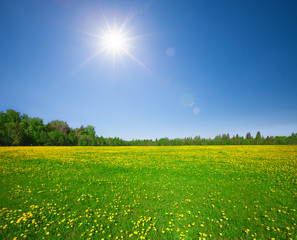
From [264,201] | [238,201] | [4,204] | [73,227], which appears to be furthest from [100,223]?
[264,201]

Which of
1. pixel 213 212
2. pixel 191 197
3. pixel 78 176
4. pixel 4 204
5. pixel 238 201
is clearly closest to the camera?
pixel 213 212

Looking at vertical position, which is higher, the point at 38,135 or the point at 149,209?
the point at 38,135

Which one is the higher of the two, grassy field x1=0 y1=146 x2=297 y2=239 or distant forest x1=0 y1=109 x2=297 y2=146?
distant forest x1=0 y1=109 x2=297 y2=146

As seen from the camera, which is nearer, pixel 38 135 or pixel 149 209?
pixel 149 209

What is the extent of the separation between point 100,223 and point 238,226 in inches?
229

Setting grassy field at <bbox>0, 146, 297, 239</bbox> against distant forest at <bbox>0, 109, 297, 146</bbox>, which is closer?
grassy field at <bbox>0, 146, 297, 239</bbox>

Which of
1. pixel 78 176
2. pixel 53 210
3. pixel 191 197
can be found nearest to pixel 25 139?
pixel 78 176

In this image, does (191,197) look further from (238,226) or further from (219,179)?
(219,179)

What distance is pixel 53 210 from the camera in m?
6.22

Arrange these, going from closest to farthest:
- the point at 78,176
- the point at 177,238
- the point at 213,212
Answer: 1. the point at 177,238
2. the point at 213,212
3. the point at 78,176

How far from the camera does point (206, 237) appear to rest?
4.72 m

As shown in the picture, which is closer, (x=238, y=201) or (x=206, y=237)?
(x=206, y=237)

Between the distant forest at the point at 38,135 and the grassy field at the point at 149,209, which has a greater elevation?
the distant forest at the point at 38,135

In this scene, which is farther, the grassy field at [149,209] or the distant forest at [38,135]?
the distant forest at [38,135]
